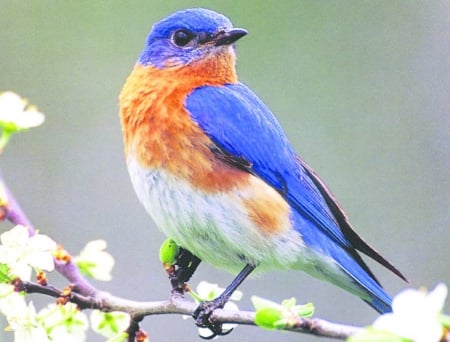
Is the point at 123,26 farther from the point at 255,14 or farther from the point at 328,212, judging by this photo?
the point at 328,212

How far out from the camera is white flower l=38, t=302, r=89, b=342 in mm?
2660

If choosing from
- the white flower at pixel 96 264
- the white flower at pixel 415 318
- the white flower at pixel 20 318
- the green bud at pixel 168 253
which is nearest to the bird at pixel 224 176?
the green bud at pixel 168 253

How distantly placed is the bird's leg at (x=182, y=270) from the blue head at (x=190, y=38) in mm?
984

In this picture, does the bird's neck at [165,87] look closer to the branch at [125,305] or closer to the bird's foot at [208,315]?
the bird's foot at [208,315]

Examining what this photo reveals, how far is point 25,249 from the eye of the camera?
2590mm

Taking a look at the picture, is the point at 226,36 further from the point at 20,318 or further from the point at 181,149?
the point at 20,318

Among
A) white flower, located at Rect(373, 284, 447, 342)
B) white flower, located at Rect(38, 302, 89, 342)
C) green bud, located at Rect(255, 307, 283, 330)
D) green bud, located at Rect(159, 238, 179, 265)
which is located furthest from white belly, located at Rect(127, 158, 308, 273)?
white flower, located at Rect(373, 284, 447, 342)

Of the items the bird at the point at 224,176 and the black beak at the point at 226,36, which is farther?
the black beak at the point at 226,36

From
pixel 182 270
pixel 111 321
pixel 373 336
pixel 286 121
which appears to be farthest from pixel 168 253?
pixel 286 121

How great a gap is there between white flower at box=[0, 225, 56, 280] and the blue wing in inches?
49.6

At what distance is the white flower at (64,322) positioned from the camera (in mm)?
2660

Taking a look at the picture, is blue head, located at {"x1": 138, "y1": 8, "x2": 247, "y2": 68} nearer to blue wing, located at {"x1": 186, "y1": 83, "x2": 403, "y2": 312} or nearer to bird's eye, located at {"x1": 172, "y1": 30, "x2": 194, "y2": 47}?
bird's eye, located at {"x1": 172, "y1": 30, "x2": 194, "y2": 47}

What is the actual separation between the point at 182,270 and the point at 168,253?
0.08 m

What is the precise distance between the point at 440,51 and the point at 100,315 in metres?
5.46
